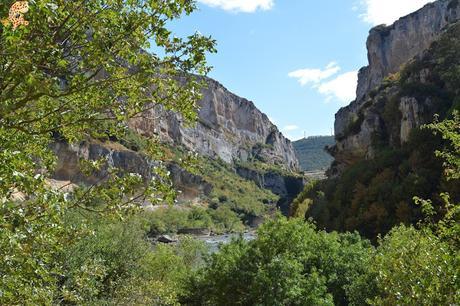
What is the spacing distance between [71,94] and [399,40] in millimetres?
154171

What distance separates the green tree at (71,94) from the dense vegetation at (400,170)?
107ft

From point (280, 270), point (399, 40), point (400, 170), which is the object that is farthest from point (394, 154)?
point (399, 40)

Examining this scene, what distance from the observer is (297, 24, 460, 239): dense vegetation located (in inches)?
1566

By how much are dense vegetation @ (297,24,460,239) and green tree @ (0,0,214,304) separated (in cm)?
3271

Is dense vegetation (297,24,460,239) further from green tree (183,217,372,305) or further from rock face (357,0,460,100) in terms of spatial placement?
rock face (357,0,460,100)

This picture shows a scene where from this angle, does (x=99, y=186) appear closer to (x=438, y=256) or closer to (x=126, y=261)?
(x=438, y=256)

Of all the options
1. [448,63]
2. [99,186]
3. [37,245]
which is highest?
[448,63]

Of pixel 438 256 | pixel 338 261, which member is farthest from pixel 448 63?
pixel 438 256

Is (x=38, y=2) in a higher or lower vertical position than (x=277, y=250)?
higher

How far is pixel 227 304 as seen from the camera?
20.9 m

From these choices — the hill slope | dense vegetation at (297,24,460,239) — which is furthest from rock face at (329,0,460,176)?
dense vegetation at (297,24,460,239)

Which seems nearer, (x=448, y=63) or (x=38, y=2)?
(x=38, y=2)

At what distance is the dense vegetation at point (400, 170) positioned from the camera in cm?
3978

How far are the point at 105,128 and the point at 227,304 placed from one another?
15312 millimetres
